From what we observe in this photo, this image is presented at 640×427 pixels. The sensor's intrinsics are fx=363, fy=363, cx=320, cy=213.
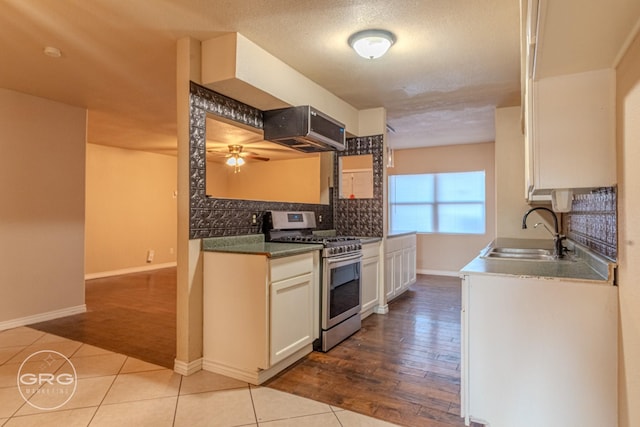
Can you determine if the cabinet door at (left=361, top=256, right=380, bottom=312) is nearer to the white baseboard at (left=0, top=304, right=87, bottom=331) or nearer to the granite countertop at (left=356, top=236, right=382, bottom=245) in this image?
the granite countertop at (left=356, top=236, right=382, bottom=245)

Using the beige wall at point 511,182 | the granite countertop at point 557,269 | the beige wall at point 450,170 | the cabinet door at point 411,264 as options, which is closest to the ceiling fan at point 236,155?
the granite countertop at point 557,269

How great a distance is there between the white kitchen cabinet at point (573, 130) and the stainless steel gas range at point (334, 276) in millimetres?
1701

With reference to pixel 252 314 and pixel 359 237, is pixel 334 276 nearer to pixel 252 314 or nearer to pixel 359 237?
pixel 252 314

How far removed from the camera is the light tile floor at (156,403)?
6.26 feet

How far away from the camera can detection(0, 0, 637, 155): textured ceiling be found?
7.20ft

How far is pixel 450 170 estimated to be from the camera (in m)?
6.45

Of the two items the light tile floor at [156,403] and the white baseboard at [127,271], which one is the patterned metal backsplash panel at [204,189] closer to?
the light tile floor at [156,403]

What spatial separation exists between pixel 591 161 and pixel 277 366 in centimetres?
216

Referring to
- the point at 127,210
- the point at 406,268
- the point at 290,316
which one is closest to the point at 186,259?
the point at 290,316

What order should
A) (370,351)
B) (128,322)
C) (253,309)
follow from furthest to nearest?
(128,322)
(370,351)
(253,309)

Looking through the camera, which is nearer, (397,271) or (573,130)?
(573,130)

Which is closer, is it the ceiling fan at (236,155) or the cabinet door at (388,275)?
the ceiling fan at (236,155)

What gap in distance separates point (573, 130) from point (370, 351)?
2108 mm

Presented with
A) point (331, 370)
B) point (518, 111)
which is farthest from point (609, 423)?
point (518, 111)
